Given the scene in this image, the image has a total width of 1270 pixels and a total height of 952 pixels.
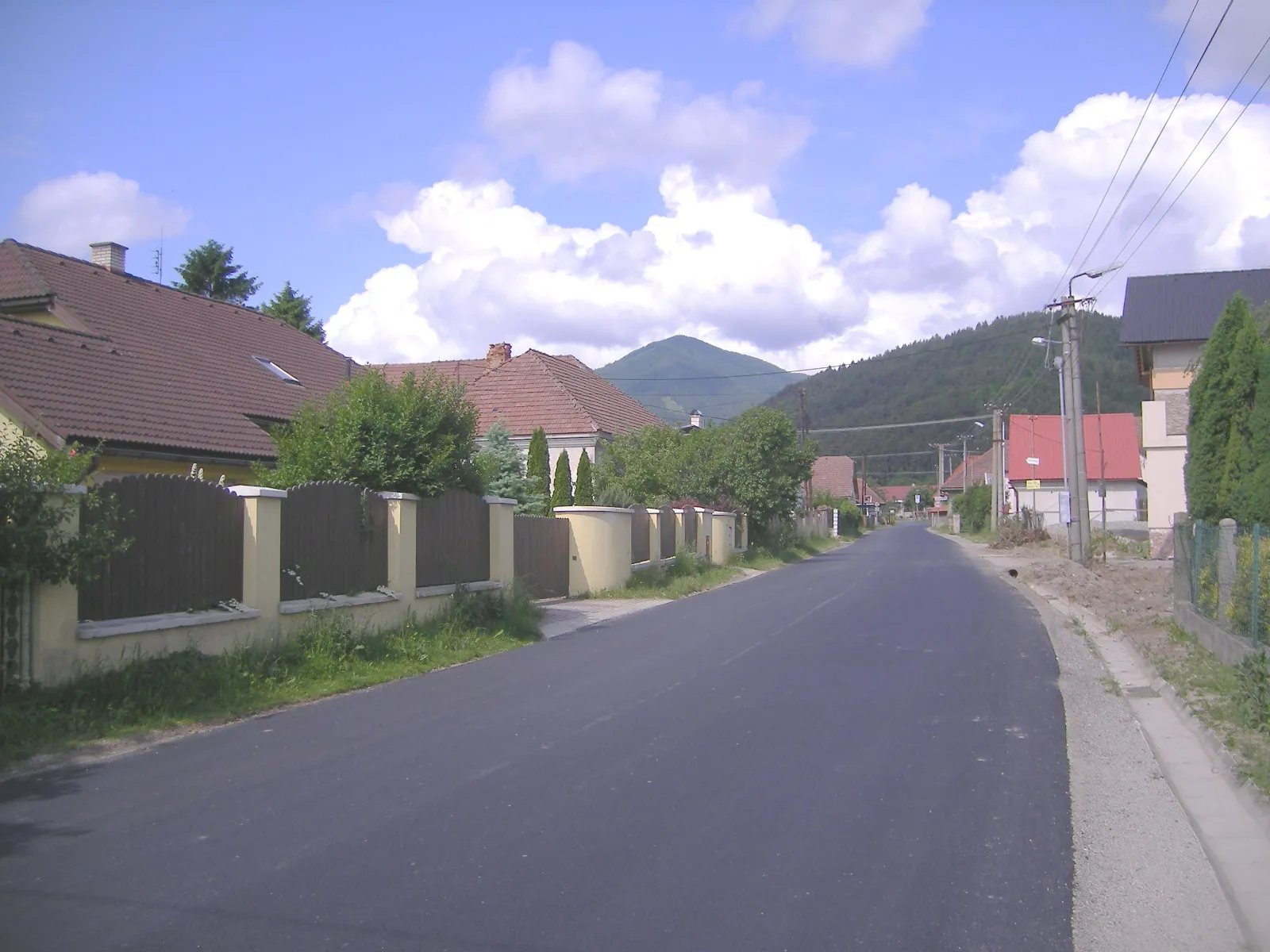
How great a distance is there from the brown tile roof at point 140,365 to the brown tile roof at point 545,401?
11.4 metres

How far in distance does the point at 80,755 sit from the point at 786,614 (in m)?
12.4

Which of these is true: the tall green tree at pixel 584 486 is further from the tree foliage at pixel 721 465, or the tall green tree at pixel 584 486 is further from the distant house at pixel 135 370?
the distant house at pixel 135 370

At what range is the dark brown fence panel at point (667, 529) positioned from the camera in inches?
1111

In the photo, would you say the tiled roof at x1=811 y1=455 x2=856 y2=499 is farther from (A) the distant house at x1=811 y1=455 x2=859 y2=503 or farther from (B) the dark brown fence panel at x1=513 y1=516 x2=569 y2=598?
(B) the dark brown fence panel at x1=513 y1=516 x2=569 y2=598

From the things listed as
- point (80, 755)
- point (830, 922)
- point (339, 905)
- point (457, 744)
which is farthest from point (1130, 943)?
point (80, 755)

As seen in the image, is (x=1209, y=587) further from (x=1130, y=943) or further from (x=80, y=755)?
(x=80, y=755)

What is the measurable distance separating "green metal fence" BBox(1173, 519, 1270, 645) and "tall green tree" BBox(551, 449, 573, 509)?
19.9 meters

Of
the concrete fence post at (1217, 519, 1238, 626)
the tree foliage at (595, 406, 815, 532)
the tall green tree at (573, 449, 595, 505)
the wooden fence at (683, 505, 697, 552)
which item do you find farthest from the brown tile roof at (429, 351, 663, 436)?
the concrete fence post at (1217, 519, 1238, 626)

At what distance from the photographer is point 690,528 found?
31.1m

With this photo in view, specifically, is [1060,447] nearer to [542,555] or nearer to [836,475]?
[836,475]

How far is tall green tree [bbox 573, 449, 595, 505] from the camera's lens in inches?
1312

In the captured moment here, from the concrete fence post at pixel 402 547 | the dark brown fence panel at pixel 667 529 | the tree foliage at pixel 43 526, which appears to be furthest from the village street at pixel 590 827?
the dark brown fence panel at pixel 667 529

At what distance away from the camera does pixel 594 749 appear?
795 centimetres

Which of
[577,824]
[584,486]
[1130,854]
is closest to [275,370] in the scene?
[584,486]
